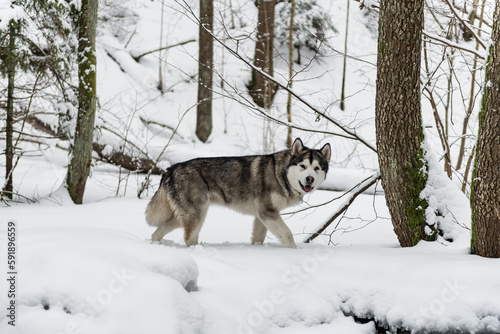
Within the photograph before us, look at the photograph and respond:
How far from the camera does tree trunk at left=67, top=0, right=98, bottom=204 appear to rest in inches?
364

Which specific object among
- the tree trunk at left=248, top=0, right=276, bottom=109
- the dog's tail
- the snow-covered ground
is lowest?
the snow-covered ground

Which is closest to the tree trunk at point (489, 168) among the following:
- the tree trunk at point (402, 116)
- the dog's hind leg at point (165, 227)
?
the tree trunk at point (402, 116)

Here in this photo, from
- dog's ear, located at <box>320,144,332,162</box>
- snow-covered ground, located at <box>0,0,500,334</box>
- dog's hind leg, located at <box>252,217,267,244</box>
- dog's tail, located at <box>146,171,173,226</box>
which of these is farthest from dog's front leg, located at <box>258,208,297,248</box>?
dog's tail, located at <box>146,171,173,226</box>

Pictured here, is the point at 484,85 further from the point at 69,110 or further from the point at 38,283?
the point at 69,110

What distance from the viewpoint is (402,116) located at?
5.39 meters

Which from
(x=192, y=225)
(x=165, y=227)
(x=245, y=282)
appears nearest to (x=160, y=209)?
(x=165, y=227)

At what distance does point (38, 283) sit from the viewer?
3.31m

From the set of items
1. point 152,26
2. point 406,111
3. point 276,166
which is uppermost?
point 152,26

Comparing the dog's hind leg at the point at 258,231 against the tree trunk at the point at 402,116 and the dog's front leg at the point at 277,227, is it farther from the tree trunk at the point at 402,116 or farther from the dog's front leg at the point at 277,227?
the tree trunk at the point at 402,116

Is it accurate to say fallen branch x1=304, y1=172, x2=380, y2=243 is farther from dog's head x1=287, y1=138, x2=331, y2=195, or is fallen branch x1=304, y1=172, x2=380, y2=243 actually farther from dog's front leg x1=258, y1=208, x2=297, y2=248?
dog's front leg x1=258, y1=208, x2=297, y2=248

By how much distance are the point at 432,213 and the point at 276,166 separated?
6.06 feet

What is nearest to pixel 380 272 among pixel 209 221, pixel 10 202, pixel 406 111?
pixel 406 111

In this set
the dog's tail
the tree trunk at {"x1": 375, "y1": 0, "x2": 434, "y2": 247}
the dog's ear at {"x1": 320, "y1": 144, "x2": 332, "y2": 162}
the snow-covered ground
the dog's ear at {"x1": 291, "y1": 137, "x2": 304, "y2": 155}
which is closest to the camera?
the snow-covered ground

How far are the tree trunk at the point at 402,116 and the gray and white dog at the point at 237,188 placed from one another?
96cm
